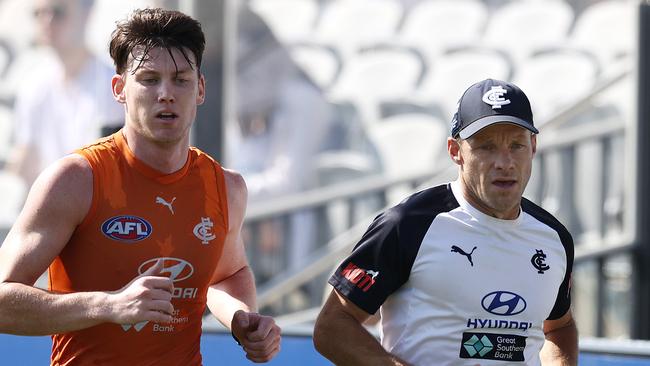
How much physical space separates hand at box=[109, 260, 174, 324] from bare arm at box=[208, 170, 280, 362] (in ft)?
1.16

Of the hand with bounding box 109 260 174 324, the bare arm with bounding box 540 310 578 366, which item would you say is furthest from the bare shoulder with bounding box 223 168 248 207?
the bare arm with bounding box 540 310 578 366

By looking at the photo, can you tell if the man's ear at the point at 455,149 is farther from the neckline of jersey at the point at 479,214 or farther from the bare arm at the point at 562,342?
the bare arm at the point at 562,342

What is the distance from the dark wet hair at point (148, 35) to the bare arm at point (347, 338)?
71 centimetres

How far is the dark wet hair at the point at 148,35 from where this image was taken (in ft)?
9.05

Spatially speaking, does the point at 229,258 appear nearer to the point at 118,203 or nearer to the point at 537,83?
the point at 118,203

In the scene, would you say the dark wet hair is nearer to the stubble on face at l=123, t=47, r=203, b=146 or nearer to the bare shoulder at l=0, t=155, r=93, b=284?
the stubble on face at l=123, t=47, r=203, b=146

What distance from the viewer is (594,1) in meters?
9.73

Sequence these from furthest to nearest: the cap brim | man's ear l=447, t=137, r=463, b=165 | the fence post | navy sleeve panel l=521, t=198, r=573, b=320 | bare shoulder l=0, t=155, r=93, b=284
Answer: the fence post
navy sleeve panel l=521, t=198, r=573, b=320
man's ear l=447, t=137, r=463, b=165
the cap brim
bare shoulder l=0, t=155, r=93, b=284

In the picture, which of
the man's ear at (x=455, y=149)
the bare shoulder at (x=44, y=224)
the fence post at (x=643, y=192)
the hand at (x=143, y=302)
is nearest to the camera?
the hand at (x=143, y=302)

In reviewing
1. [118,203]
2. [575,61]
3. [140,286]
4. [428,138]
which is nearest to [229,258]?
[118,203]

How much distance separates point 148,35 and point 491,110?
857mm

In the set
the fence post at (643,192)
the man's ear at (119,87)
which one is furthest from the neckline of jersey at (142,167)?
the fence post at (643,192)

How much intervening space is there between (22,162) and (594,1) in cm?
500

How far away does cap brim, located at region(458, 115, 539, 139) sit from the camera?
2701 millimetres
